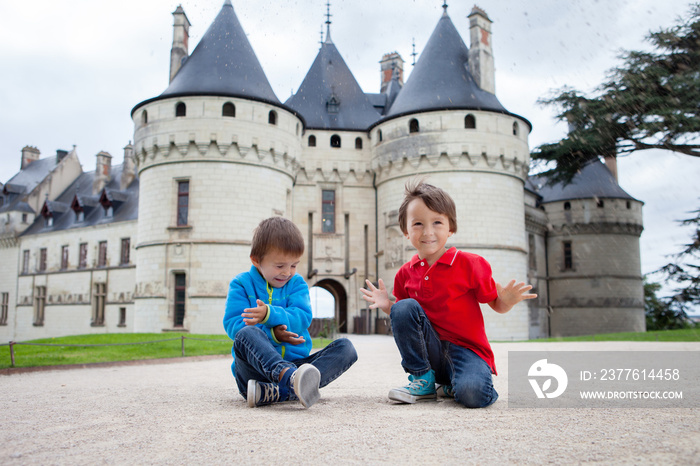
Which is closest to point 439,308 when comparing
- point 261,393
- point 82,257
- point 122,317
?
point 261,393

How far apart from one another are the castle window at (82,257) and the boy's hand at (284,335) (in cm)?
3081

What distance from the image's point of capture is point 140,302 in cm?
1980

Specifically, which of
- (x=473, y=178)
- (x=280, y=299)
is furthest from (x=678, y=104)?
(x=280, y=299)

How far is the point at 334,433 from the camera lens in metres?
2.76

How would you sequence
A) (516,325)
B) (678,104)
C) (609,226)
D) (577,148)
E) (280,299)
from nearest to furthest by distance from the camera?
(280,299)
(678,104)
(577,148)
(516,325)
(609,226)

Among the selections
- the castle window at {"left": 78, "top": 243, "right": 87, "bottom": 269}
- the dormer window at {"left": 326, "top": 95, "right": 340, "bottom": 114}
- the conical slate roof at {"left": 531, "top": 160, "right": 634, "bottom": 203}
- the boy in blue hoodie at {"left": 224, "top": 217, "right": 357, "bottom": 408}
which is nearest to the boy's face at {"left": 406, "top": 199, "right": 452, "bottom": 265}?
the boy in blue hoodie at {"left": 224, "top": 217, "right": 357, "bottom": 408}

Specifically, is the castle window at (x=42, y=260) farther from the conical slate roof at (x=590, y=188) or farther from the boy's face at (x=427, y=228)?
the boy's face at (x=427, y=228)

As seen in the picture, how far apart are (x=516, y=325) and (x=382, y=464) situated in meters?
19.4

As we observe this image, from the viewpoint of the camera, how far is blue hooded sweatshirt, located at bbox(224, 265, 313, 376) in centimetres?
371

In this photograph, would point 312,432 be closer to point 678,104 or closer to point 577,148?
point 678,104

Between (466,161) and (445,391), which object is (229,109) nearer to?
(466,161)

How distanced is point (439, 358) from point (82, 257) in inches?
1251

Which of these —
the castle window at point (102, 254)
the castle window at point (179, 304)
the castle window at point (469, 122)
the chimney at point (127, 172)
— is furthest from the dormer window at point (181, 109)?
the chimney at point (127, 172)

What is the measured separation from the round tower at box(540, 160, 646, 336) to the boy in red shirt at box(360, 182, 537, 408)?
97.1 ft
